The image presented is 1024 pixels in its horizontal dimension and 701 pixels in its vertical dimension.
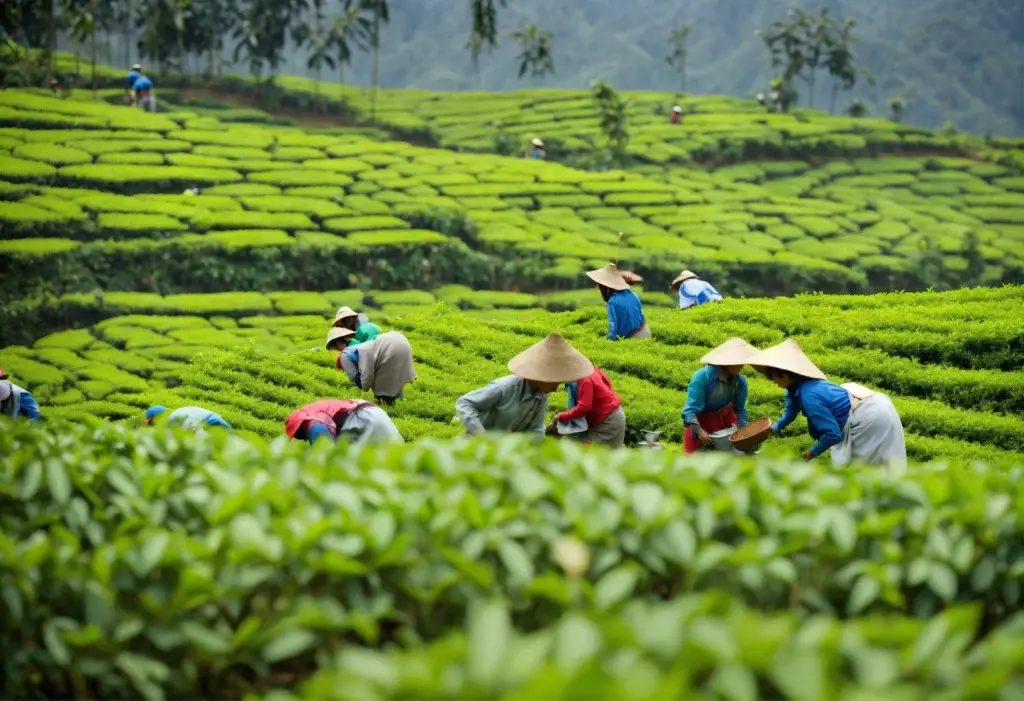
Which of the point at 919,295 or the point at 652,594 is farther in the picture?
the point at 919,295

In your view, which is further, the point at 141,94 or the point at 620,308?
the point at 141,94

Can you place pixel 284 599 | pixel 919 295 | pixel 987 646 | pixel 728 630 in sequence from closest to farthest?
1. pixel 728 630
2. pixel 987 646
3. pixel 284 599
4. pixel 919 295

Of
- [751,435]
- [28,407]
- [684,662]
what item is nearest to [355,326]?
[28,407]

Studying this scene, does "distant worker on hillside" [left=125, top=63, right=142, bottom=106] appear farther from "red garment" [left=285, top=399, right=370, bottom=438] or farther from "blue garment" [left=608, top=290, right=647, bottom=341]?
"red garment" [left=285, top=399, right=370, bottom=438]

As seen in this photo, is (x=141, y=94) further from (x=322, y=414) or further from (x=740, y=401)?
(x=322, y=414)

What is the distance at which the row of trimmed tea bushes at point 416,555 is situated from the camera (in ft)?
12.1

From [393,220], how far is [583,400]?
59.4 feet

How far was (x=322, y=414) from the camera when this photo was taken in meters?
7.70

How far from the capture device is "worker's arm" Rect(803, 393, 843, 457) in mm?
8273

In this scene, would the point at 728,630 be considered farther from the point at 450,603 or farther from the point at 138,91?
the point at 138,91

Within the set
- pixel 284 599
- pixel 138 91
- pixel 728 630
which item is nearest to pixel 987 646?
pixel 728 630

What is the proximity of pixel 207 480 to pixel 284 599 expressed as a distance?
95cm

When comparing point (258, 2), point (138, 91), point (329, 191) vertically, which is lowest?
point (329, 191)

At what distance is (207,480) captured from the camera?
4547 millimetres
